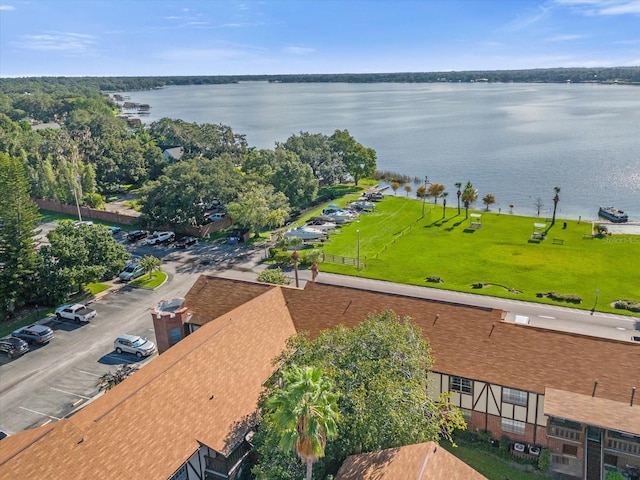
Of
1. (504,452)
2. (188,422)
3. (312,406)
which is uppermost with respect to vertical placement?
(312,406)

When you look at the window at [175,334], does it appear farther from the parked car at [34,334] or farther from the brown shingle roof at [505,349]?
the parked car at [34,334]

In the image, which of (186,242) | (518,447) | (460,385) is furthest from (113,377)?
(186,242)

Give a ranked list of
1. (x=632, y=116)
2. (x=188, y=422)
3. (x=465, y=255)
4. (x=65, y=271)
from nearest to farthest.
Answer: (x=188, y=422)
(x=65, y=271)
(x=465, y=255)
(x=632, y=116)

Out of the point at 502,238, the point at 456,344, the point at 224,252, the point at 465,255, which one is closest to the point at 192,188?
the point at 224,252

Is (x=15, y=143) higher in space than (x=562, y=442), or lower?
higher

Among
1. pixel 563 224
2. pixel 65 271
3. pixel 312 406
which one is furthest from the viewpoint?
pixel 563 224

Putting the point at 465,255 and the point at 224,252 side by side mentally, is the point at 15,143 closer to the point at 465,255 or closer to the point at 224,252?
the point at 224,252

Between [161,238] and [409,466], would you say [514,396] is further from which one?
[161,238]
